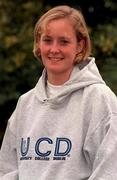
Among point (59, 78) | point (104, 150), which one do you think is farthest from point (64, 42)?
point (104, 150)

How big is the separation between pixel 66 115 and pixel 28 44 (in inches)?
149

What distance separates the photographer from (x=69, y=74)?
3859 millimetres

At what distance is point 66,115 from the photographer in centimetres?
378

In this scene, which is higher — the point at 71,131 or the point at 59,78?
the point at 59,78

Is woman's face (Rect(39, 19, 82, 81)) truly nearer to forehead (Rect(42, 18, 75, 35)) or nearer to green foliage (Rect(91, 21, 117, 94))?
forehead (Rect(42, 18, 75, 35))

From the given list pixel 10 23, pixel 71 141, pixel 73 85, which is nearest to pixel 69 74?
pixel 73 85

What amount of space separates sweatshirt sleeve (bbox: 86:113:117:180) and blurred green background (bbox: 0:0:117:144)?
131 inches

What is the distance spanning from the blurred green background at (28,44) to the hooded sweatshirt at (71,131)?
10.2 ft

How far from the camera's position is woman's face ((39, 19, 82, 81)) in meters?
3.78

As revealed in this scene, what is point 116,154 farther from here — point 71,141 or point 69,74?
point 69,74

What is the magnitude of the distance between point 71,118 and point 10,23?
4.22 metres

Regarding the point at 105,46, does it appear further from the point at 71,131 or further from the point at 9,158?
the point at 71,131

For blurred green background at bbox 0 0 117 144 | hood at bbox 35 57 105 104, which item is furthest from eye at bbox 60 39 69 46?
blurred green background at bbox 0 0 117 144

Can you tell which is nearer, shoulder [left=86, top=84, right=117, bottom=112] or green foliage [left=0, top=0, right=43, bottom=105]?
shoulder [left=86, top=84, right=117, bottom=112]
